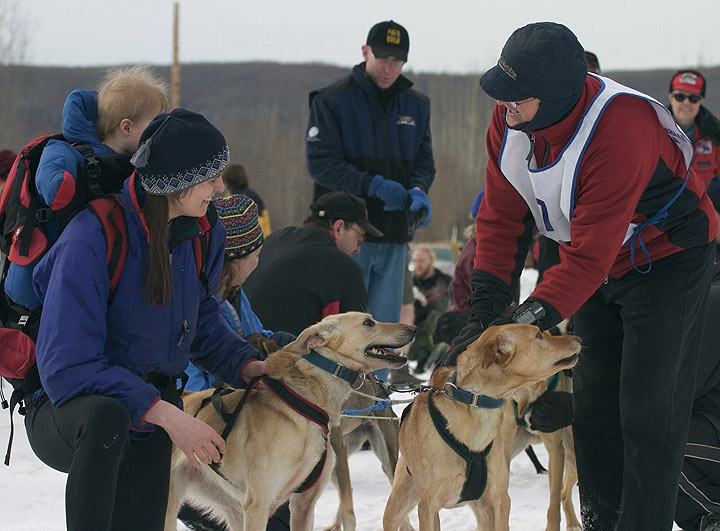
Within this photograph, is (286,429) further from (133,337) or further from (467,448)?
(133,337)

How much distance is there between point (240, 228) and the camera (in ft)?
11.4

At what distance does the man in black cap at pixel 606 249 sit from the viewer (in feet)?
8.10

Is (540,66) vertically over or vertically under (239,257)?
over

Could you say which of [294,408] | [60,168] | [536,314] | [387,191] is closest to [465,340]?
[536,314]

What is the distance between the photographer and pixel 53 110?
122 feet

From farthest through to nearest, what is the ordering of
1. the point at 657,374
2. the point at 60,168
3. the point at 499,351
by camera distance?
the point at 499,351 < the point at 657,374 < the point at 60,168

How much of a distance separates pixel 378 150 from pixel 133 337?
293 centimetres

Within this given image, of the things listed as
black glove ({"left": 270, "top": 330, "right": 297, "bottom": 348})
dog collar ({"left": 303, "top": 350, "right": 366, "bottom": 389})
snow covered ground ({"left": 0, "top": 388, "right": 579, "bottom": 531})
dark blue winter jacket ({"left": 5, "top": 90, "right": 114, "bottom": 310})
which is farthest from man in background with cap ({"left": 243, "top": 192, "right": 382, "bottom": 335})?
dark blue winter jacket ({"left": 5, "top": 90, "right": 114, "bottom": 310})

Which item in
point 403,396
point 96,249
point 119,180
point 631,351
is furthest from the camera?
point 403,396

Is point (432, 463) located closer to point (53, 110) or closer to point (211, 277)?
point (211, 277)

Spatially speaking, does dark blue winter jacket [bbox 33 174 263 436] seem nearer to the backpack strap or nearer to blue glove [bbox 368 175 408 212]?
the backpack strap

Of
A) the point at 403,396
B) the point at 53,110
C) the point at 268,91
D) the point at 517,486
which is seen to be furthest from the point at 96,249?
the point at 268,91

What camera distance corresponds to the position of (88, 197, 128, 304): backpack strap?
230 cm

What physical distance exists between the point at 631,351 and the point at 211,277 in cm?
145
